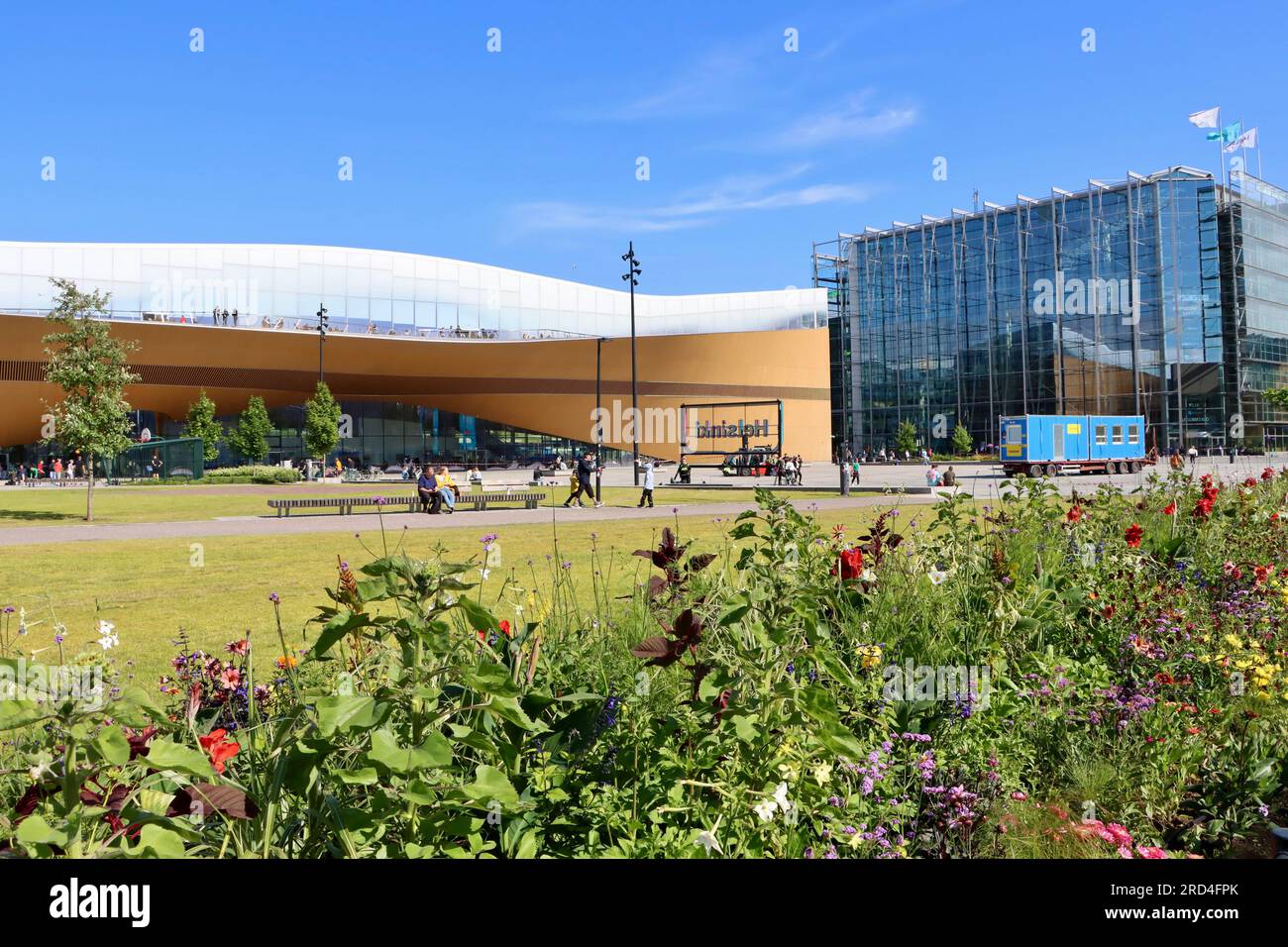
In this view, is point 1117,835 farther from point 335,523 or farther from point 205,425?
point 205,425

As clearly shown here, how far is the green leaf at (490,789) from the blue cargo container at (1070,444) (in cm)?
4316

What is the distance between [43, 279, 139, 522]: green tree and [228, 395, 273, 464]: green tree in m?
40.3

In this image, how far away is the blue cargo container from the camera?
146ft

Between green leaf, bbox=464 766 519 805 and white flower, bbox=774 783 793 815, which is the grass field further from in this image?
green leaf, bbox=464 766 519 805

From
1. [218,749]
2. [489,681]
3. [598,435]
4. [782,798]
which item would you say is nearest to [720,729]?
[782,798]

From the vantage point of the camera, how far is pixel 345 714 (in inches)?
77.4

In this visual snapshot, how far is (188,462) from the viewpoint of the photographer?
54.8 meters

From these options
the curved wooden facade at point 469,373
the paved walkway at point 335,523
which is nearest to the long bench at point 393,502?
the paved walkway at point 335,523

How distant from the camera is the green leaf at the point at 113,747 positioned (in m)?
1.87

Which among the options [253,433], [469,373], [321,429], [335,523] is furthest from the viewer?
[469,373]

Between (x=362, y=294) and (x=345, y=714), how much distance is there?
7300 centimetres

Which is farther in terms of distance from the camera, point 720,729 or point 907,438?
point 907,438

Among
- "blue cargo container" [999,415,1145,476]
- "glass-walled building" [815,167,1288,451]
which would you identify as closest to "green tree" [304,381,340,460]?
"blue cargo container" [999,415,1145,476]
